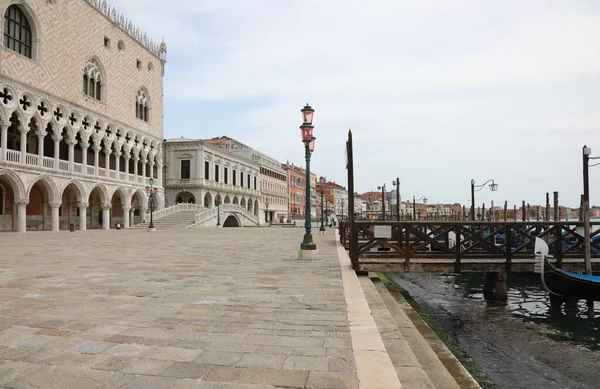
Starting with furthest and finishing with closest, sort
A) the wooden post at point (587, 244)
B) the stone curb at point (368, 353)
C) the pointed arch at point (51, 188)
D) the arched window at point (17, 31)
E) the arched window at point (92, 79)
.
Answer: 1. the arched window at point (92, 79)
2. the pointed arch at point (51, 188)
3. the arched window at point (17, 31)
4. the wooden post at point (587, 244)
5. the stone curb at point (368, 353)

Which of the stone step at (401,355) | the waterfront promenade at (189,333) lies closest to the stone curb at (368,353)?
the waterfront promenade at (189,333)

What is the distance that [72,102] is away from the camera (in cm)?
3109

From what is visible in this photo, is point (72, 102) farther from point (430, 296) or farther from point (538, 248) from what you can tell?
point (538, 248)

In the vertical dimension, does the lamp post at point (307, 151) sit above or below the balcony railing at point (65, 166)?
below

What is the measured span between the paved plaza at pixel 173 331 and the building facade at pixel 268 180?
62.0 meters

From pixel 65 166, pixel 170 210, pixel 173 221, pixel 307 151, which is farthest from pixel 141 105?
pixel 307 151

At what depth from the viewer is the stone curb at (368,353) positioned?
3.00 meters

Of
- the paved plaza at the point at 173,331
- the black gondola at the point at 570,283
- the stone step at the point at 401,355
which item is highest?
the paved plaza at the point at 173,331

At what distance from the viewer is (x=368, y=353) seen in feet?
11.7

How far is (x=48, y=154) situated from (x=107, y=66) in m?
8.85

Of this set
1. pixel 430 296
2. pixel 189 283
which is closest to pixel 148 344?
pixel 189 283

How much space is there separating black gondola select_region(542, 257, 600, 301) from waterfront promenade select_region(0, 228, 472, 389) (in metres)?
5.63

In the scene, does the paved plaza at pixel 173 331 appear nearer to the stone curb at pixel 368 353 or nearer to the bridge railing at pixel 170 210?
the stone curb at pixel 368 353

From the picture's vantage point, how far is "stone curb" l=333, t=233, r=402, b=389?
9.85 ft
